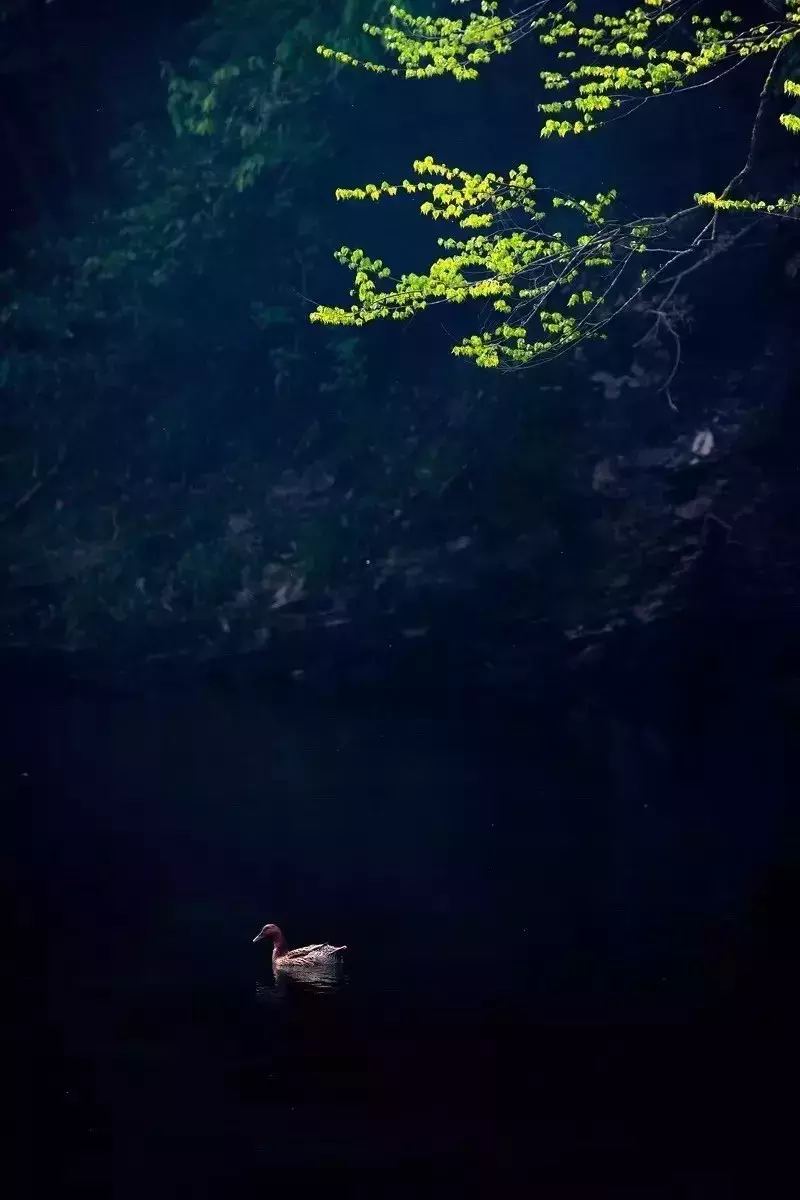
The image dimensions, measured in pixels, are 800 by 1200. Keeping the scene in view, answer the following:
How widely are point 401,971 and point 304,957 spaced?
598mm

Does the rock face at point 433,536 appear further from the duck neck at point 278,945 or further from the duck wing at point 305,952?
the duck wing at point 305,952

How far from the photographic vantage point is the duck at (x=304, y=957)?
26.5 ft

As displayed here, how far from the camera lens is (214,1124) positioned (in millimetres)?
6289

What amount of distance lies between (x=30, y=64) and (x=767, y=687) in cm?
1281

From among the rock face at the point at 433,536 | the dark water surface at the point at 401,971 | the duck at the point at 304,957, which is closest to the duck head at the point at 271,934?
the duck at the point at 304,957

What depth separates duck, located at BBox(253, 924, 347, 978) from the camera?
26.5ft

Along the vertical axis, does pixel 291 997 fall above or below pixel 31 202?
below

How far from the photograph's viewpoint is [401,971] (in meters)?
8.23

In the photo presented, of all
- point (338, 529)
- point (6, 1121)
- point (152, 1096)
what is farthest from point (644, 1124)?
point (338, 529)

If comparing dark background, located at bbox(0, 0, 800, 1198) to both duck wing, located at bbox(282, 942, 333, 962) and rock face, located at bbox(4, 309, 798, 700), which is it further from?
duck wing, located at bbox(282, 942, 333, 962)

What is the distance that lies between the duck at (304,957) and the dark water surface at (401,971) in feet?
0.41

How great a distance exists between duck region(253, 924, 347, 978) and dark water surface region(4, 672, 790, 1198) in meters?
0.12

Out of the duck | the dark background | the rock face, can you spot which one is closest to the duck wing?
the duck

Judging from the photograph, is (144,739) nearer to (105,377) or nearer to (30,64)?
(105,377)
